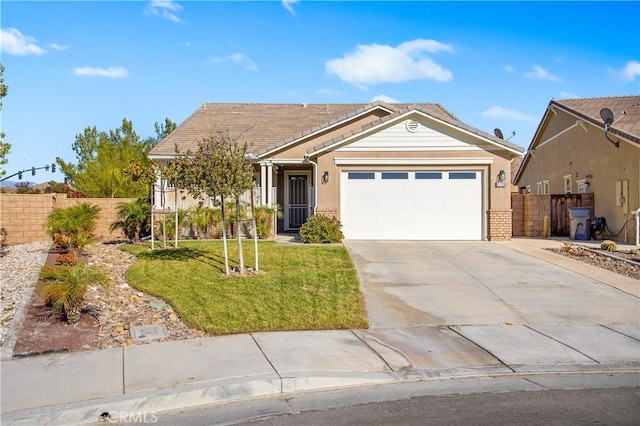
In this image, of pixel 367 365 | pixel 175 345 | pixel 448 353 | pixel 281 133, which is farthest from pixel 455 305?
pixel 281 133

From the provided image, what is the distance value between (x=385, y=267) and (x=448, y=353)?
18.5 feet

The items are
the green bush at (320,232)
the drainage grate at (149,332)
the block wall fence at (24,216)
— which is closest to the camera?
the drainage grate at (149,332)

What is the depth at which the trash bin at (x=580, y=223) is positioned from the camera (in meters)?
19.9

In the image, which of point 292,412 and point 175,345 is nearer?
point 292,412

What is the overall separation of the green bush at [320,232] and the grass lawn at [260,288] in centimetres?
145

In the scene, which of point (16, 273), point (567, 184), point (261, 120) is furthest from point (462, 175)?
point (16, 273)

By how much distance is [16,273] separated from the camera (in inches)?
507

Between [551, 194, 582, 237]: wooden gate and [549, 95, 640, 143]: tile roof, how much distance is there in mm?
3069

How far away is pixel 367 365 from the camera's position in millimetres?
7234

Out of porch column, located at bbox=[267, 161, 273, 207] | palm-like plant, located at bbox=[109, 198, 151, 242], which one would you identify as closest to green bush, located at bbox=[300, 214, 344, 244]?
porch column, located at bbox=[267, 161, 273, 207]

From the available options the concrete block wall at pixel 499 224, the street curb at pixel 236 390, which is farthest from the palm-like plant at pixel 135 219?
the street curb at pixel 236 390

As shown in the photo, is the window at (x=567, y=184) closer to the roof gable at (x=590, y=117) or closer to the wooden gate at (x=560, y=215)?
the roof gable at (x=590, y=117)

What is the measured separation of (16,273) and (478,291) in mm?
10396

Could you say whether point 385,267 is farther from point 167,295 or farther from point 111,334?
point 111,334
